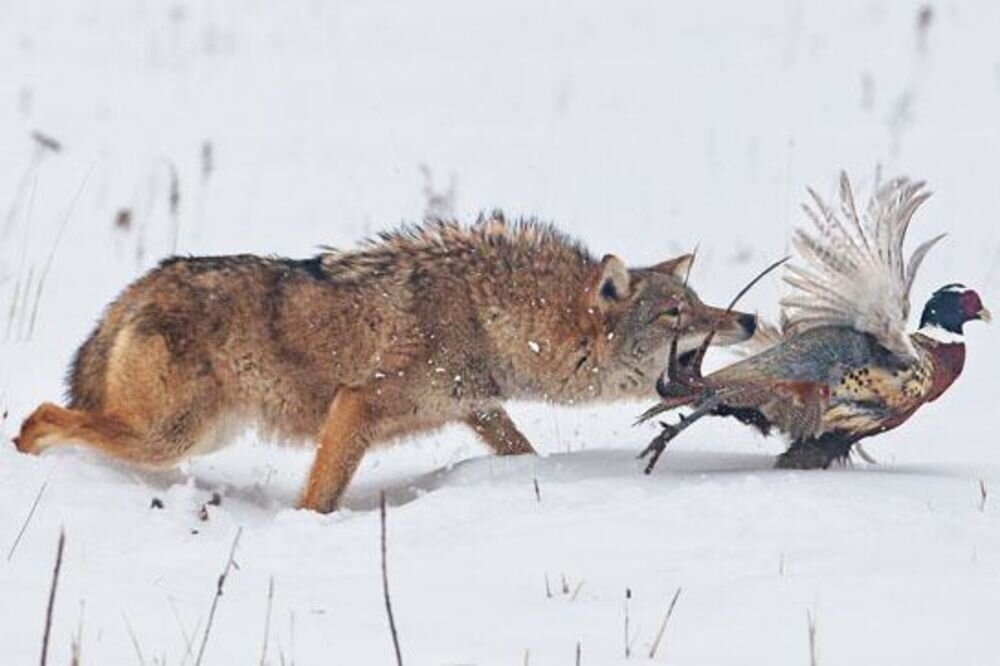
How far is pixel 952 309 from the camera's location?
6984 millimetres

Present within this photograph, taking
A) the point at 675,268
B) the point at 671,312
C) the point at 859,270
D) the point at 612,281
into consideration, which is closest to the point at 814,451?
the point at 859,270

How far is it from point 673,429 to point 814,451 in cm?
54

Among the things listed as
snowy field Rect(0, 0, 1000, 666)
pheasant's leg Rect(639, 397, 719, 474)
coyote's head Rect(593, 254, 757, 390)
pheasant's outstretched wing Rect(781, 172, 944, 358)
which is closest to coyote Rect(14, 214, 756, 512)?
coyote's head Rect(593, 254, 757, 390)

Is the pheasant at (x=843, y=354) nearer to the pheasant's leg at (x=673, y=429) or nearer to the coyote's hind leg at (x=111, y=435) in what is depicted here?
the pheasant's leg at (x=673, y=429)

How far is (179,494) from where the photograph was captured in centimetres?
676

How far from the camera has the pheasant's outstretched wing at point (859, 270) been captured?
268 inches

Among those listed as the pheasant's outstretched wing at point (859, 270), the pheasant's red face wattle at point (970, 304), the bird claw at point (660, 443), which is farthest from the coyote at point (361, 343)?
the pheasant's red face wattle at point (970, 304)

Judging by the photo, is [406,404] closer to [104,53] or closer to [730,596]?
[730,596]

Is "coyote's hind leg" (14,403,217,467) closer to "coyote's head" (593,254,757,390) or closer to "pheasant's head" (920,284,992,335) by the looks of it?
"coyote's head" (593,254,757,390)

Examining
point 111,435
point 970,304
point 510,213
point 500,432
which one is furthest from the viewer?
point 510,213

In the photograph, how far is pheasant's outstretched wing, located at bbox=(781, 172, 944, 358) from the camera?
680cm

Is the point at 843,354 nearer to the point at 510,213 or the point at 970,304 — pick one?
the point at 970,304

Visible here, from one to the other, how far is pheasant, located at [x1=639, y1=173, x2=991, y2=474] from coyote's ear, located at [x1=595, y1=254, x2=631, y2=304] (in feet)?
1.83

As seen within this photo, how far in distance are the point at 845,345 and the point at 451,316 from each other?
1506 mm
